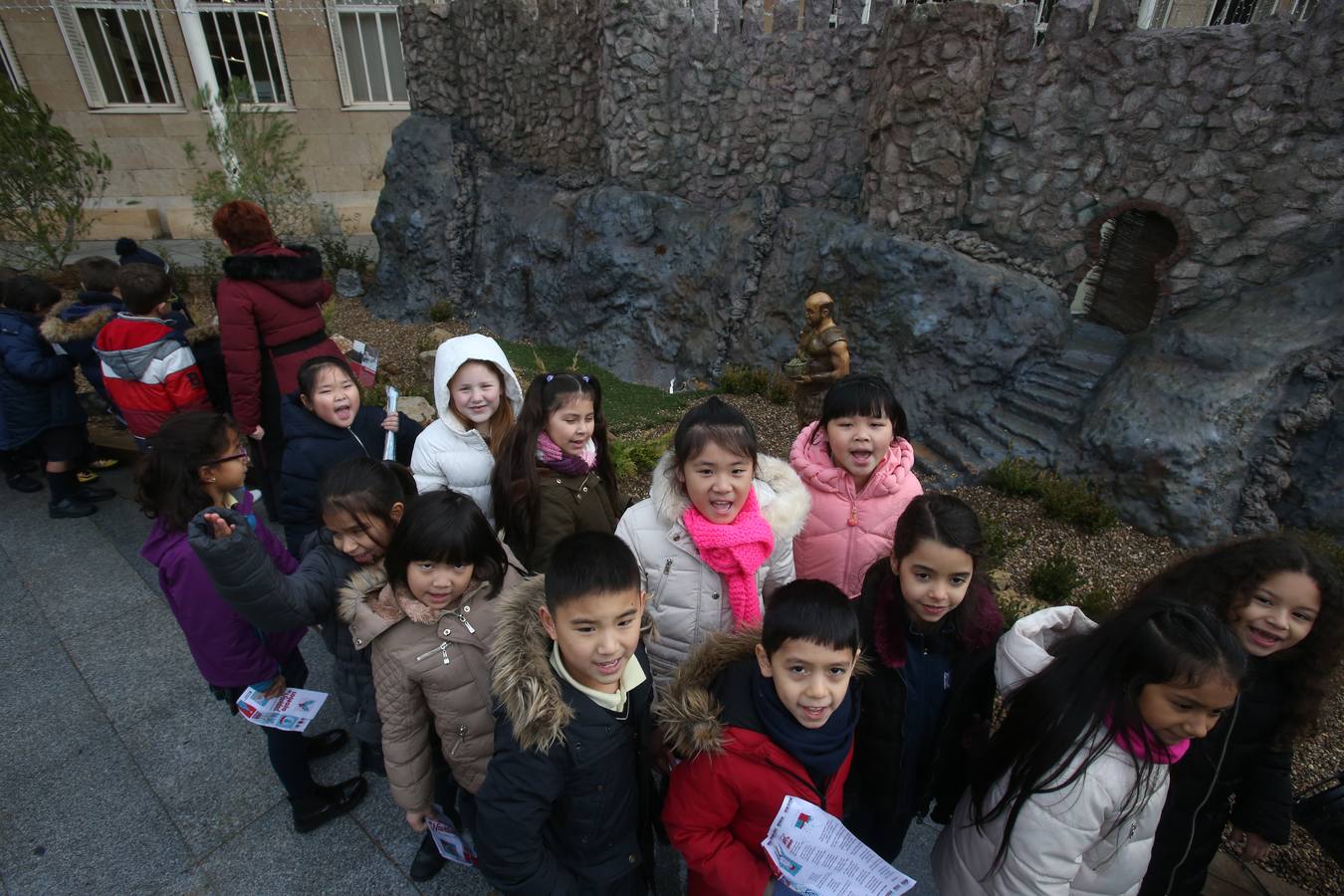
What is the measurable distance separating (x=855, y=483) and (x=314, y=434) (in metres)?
2.41

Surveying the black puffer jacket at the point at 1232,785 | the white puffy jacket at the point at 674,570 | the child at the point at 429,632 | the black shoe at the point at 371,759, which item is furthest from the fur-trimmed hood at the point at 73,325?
the black puffer jacket at the point at 1232,785

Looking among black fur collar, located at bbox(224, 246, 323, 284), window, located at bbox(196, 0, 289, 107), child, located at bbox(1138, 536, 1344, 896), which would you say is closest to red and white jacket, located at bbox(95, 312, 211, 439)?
black fur collar, located at bbox(224, 246, 323, 284)

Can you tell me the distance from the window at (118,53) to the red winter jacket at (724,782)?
56.9 ft

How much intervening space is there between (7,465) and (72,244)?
12.3 feet

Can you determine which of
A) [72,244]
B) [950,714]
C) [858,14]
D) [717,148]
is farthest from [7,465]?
[858,14]

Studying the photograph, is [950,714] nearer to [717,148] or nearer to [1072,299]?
[1072,299]

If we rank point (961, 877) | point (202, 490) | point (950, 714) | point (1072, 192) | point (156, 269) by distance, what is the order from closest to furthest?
point (961, 877), point (950, 714), point (202, 490), point (156, 269), point (1072, 192)

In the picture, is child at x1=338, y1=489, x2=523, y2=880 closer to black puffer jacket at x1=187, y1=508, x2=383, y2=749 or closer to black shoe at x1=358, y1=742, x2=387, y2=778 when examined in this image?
black puffer jacket at x1=187, y1=508, x2=383, y2=749

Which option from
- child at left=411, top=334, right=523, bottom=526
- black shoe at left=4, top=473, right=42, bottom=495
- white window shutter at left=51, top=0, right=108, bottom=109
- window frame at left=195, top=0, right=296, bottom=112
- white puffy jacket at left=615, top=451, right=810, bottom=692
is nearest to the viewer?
white puffy jacket at left=615, top=451, right=810, bottom=692

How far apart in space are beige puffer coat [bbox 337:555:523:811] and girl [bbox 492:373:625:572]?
495mm

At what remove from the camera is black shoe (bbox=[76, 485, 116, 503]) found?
4711mm

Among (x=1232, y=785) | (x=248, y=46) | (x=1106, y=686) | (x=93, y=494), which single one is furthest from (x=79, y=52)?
(x=1232, y=785)

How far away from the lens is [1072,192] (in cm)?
595

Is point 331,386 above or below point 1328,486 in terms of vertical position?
above
